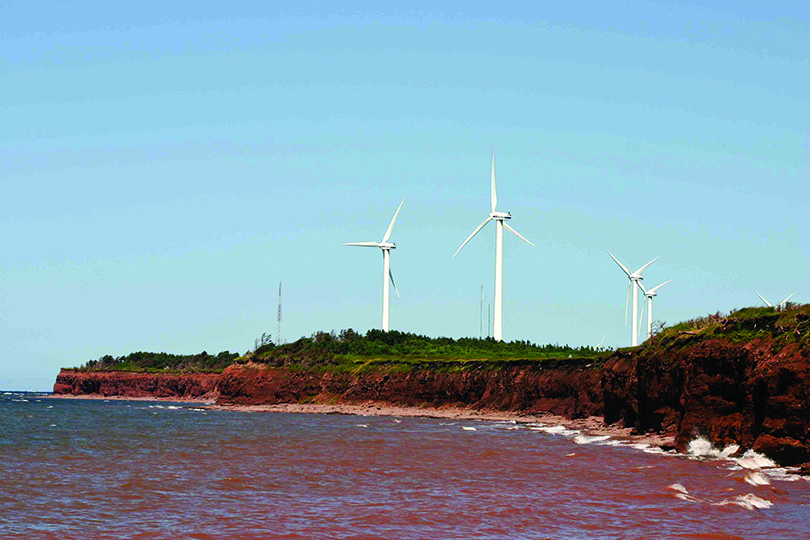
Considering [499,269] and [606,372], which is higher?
[499,269]

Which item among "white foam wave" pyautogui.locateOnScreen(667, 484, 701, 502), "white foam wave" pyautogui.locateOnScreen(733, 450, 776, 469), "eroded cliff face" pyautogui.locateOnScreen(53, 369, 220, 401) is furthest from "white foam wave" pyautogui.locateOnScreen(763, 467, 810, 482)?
"eroded cliff face" pyautogui.locateOnScreen(53, 369, 220, 401)

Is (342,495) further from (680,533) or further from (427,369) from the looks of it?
(427,369)

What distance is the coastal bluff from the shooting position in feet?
98.8

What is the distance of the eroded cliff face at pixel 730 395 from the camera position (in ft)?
95.3

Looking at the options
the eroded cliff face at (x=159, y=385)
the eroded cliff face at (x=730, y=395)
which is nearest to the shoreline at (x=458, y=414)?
the eroded cliff face at (x=730, y=395)

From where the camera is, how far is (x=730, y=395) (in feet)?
115

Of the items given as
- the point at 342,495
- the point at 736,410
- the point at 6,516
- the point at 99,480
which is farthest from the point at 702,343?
the point at 6,516

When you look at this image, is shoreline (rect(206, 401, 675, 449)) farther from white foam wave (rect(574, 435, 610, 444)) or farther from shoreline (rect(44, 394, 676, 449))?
white foam wave (rect(574, 435, 610, 444))

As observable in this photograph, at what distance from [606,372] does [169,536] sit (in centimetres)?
4207

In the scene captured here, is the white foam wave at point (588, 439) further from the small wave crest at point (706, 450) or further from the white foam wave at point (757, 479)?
the white foam wave at point (757, 479)

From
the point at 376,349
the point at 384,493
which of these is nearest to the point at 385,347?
the point at 376,349

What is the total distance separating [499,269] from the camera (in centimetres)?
10175

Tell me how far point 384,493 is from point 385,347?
90.7 meters

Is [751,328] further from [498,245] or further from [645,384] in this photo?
[498,245]
